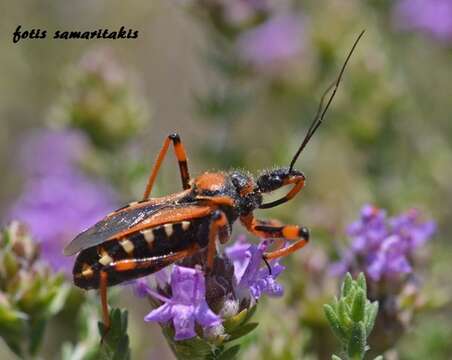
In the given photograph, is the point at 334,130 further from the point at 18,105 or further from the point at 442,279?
the point at 18,105

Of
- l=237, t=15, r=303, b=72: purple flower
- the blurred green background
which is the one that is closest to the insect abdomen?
the blurred green background

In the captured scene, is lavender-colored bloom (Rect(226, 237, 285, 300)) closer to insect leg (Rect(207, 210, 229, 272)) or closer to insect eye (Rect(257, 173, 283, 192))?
insect leg (Rect(207, 210, 229, 272))

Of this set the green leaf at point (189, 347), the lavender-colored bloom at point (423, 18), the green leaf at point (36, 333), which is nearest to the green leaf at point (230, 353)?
the green leaf at point (189, 347)

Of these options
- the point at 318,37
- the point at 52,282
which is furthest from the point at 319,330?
the point at 318,37

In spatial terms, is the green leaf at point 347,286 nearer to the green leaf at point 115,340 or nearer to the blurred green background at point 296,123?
the green leaf at point 115,340

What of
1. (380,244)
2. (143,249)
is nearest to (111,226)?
(143,249)

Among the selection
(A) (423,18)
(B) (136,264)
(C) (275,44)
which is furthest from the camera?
(C) (275,44)

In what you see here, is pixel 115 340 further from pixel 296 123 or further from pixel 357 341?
pixel 296 123

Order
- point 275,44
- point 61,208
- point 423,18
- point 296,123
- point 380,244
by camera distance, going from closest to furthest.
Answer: point 380,244
point 61,208
point 296,123
point 423,18
point 275,44
